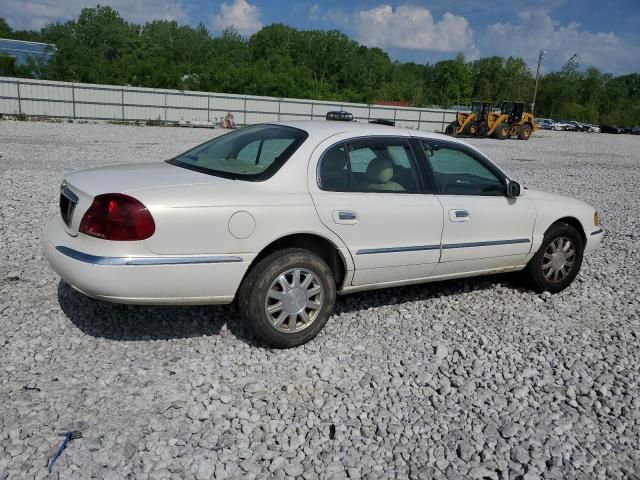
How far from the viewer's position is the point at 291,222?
378cm

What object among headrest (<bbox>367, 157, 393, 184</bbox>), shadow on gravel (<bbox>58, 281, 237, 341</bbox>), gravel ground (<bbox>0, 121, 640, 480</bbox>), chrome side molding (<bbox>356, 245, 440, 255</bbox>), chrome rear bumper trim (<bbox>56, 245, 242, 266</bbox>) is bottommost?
gravel ground (<bbox>0, 121, 640, 480</bbox>)

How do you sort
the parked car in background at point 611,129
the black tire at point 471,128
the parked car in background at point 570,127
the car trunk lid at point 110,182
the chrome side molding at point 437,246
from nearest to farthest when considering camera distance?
the car trunk lid at point 110,182 → the chrome side molding at point 437,246 → the black tire at point 471,128 → the parked car in background at point 570,127 → the parked car in background at point 611,129

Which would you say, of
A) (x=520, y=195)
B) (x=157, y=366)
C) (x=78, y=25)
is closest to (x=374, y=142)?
(x=520, y=195)

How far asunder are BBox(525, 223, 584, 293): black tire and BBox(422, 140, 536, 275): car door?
8.5 inches

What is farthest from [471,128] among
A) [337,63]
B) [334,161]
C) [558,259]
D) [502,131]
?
[337,63]

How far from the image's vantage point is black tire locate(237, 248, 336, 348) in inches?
146

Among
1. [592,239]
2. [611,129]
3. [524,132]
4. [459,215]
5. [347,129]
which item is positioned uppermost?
[347,129]

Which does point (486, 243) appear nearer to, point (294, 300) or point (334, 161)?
point (334, 161)

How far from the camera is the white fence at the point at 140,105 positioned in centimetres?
2641

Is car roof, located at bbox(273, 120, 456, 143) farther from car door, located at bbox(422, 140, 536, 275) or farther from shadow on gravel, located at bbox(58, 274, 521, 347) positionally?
shadow on gravel, located at bbox(58, 274, 521, 347)

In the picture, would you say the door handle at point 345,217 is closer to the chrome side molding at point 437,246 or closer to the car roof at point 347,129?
the chrome side molding at point 437,246

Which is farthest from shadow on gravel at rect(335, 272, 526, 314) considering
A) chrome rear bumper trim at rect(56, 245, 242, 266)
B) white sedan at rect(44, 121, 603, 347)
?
chrome rear bumper trim at rect(56, 245, 242, 266)

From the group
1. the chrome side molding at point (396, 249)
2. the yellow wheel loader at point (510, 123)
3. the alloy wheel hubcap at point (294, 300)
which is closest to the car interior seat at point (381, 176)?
the chrome side molding at point (396, 249)

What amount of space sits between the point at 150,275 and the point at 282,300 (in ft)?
2.99
